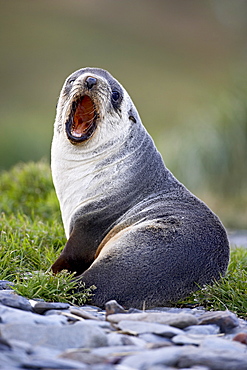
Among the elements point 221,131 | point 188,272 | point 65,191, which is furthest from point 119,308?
point 221,131

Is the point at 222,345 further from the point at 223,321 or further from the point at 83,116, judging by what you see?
the point at 83,116

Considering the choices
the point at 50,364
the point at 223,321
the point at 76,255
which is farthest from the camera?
the point at 76,255

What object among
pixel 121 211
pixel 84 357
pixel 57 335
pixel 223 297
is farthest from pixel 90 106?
pixel 84 357

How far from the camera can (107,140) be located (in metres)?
5.61

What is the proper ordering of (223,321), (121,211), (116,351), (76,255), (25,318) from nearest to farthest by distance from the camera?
(116,351) < (25,318) < (223,321) < (76,255) < (121,211)

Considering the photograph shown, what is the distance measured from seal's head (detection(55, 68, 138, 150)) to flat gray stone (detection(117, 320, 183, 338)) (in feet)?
7.55

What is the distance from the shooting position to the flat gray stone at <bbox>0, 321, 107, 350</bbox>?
315 centimetres

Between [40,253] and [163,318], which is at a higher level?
[40,253]

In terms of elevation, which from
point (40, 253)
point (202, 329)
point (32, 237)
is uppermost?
point (32, 237)

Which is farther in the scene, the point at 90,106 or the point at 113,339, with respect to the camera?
the point at 90,106

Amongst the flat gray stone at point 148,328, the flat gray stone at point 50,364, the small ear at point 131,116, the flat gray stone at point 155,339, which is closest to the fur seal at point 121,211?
the small ear at point 131,116

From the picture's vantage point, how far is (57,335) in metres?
3.20

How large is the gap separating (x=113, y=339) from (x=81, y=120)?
281 centimetres

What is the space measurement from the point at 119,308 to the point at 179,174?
1060 centimetres
